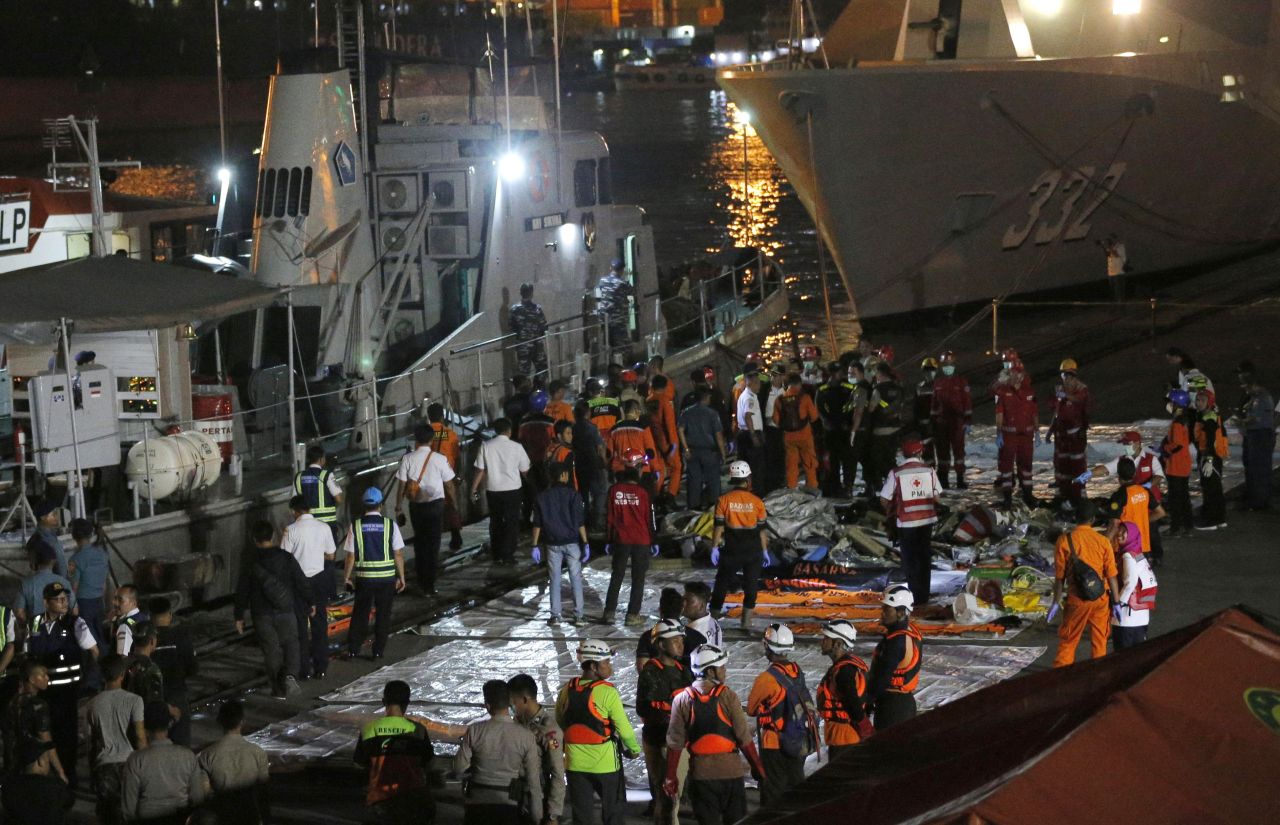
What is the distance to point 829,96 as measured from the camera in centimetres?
2836

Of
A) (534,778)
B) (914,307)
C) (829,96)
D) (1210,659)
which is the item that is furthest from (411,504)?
(914,307)

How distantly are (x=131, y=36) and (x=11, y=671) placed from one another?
8551 cm

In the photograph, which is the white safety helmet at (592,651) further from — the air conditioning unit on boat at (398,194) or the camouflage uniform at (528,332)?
the air conditioning unit on boat at (398,194)

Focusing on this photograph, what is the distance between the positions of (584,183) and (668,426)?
4.55 metres

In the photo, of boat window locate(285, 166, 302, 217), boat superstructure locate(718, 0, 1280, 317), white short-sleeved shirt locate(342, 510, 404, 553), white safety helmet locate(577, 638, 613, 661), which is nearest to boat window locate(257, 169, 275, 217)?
boat window locate(285, 166, 302, 217)

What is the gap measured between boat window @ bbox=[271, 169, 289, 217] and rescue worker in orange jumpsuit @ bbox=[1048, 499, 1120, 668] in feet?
30.0

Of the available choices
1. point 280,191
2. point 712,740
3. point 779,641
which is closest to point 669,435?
point 280,191

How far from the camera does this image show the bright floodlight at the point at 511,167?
18.1 meters

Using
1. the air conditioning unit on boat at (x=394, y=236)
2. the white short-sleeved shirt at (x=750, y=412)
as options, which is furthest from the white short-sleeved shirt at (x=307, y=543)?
the air conditioning unit on boat at (x=394, y=236)

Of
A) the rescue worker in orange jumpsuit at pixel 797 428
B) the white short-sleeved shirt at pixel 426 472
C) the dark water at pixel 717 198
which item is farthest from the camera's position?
the dark water at pixel 717 198

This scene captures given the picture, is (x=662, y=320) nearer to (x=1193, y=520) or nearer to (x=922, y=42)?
(x=1193, y=520)

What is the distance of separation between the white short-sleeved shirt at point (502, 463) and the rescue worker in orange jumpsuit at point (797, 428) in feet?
10.00

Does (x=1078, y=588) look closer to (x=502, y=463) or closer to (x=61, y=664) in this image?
(x=502, y=463)

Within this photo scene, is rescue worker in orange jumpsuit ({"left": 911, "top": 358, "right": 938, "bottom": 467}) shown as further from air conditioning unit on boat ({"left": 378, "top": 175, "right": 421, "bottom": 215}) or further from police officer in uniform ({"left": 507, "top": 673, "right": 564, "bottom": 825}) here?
police officer in uniform ({"left": 507, "top": 673, "right": 564, "bottom": 825})
